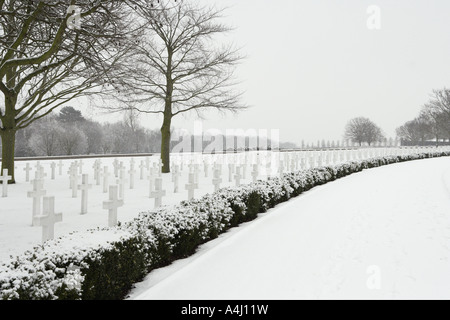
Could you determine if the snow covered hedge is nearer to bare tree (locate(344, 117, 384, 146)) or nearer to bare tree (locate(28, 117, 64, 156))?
bare tree (locate(28, 117, 64, 156))

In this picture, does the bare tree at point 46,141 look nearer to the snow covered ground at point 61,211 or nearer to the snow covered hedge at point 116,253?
the snow covered ground at point 61,211

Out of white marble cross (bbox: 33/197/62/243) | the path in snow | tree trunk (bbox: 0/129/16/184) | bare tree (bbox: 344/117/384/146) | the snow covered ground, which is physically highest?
bare tree (bbox: 344/117/384/146)

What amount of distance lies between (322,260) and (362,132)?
9051 centimetres

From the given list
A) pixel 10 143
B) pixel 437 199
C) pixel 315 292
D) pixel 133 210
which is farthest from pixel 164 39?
pixel 315 292

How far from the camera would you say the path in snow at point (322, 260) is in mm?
4457

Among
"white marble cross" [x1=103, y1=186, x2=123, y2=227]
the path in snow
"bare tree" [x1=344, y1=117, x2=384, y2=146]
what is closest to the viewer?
the path in snow

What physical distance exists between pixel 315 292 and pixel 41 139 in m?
50.8

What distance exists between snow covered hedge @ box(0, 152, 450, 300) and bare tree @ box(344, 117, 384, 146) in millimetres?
87527

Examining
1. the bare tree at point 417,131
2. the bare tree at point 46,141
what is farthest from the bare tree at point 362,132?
the bare tree at point 46,141

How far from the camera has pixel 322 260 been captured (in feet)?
18.4

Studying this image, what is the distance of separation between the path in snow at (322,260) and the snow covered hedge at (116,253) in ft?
0.92

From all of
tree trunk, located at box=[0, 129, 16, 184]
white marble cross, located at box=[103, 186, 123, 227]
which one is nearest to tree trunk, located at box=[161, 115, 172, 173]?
tree trunk, located at box=[0, 129, 16, 184]

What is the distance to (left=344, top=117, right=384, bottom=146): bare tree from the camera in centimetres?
8944
